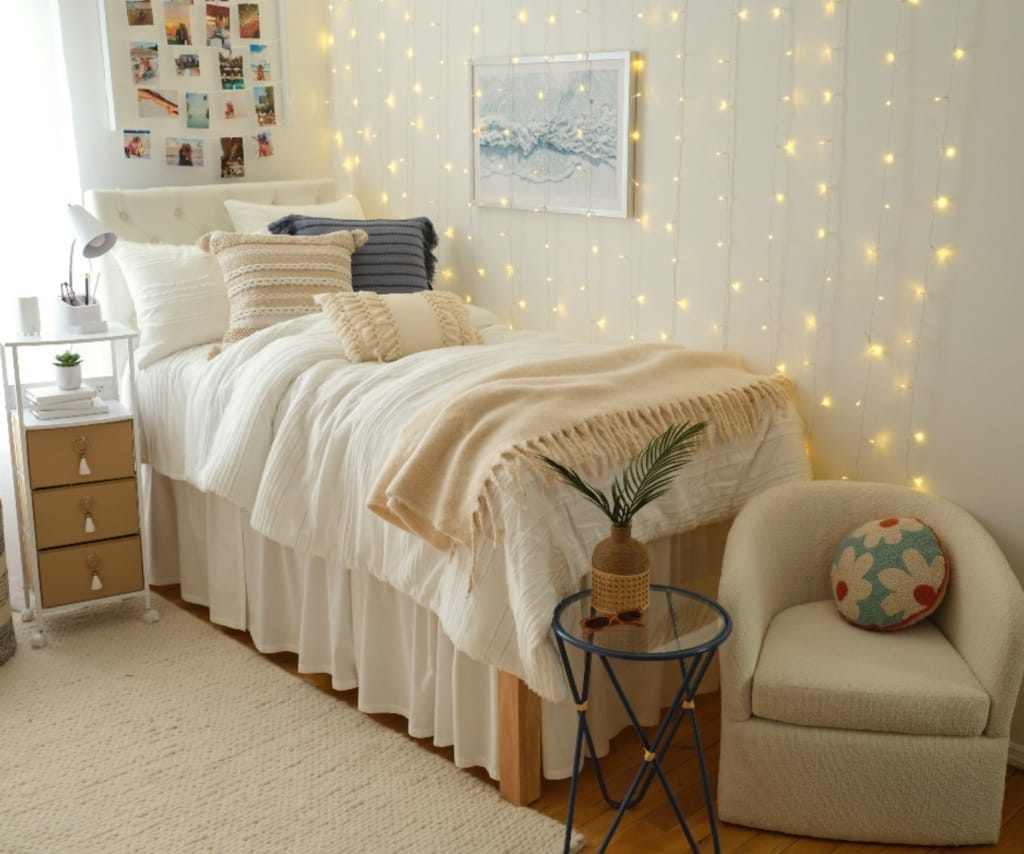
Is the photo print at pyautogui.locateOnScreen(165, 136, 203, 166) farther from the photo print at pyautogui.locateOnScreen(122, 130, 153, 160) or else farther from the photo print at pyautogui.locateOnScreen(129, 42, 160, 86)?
the photo print at pyautogui.locateOnScreen(129, 42, 160, 86)

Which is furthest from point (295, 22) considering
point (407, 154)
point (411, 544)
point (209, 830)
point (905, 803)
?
point (905, 803)

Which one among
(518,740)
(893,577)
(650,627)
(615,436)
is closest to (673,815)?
(518,740)

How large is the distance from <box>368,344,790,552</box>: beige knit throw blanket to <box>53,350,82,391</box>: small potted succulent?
123cm

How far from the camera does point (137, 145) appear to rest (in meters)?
3.90

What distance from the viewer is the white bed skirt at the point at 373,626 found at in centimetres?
258

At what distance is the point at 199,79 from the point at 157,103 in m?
0.18

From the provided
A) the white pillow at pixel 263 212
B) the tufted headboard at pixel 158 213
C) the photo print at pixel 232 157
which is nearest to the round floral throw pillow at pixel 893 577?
the white pillow at pixel 263 212

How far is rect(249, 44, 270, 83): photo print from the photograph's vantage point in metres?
4.11

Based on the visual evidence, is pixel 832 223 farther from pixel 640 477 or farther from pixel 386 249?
pixel 386 249

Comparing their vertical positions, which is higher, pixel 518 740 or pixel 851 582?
pixel 851 582

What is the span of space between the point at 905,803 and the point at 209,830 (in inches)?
55.3

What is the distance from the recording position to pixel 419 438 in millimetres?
2531

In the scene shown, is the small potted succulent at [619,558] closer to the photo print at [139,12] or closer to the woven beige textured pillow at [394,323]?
the woven beige textured pillow at [394,323]

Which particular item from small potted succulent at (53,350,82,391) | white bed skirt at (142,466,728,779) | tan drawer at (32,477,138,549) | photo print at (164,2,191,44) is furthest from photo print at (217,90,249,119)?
tan drawer at (32,477,138,549)
